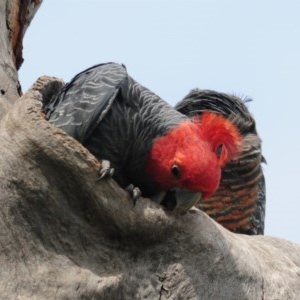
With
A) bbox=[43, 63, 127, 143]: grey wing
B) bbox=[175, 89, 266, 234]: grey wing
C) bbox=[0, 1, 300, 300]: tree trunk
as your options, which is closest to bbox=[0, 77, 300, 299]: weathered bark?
bbox=[0, 1, 300, 300]: tree trunk

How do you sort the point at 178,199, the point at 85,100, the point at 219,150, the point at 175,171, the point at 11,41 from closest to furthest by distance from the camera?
the point at 178,199, the point at 175,171, the point at 219,150, the point at 85,100, the point at 11,41

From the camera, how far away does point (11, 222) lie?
170 inches

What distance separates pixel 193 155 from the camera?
479cm

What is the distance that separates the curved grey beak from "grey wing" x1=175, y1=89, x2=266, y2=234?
2.06 m

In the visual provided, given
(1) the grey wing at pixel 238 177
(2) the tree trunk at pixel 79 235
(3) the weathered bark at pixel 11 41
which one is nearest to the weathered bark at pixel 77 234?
(2) the tree trunk at pixel 79 235

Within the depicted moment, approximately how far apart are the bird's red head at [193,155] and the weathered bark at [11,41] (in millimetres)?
930

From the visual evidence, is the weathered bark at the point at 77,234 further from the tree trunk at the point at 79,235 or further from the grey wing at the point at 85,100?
the grey wing at the point at 85,100

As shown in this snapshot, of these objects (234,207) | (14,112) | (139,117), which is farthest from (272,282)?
(234,207)

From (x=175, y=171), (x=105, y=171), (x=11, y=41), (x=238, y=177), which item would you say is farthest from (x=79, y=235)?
(x=238, y=177)

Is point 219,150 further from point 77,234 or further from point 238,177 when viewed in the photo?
point 238,177

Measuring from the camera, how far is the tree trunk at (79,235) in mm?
4305

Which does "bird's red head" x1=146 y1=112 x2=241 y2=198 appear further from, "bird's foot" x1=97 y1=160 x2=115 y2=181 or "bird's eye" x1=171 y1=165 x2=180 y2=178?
"bird's foot" x1=97 y1=160 x2=115 y2=181

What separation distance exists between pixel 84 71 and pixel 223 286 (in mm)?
1679

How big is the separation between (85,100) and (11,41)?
1.00 meters
